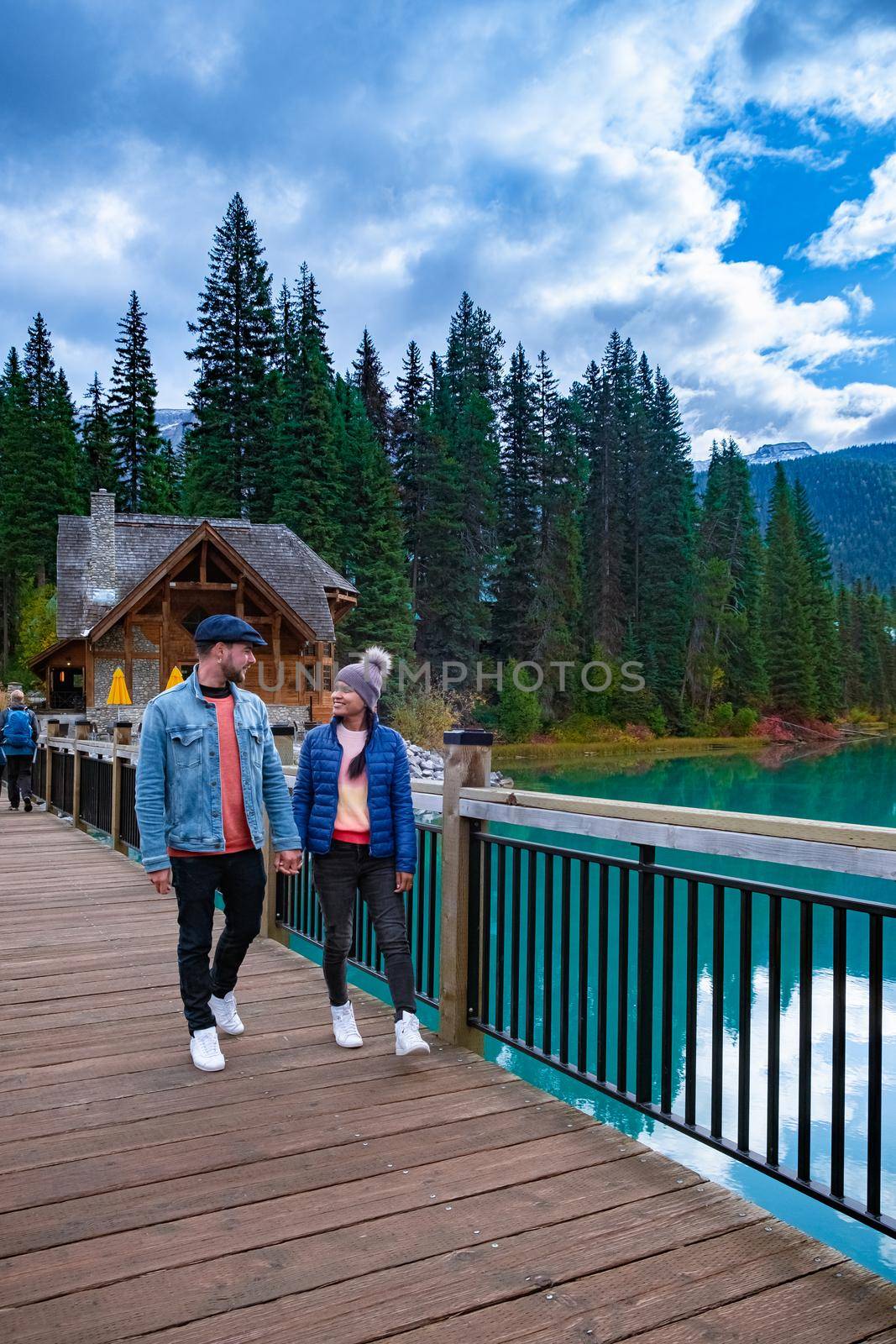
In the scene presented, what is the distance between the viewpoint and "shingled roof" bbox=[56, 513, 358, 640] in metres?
28.8

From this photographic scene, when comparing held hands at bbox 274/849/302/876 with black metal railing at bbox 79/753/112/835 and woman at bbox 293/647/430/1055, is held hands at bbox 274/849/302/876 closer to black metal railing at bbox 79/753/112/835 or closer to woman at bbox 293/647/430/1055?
woman at bbox 293/647/430/1055

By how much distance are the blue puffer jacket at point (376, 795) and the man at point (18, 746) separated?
9.56m

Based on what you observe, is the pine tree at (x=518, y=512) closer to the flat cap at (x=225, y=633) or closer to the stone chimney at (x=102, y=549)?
the stone chimney at (x=102, y=549)

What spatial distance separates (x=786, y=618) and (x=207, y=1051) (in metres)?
57.8

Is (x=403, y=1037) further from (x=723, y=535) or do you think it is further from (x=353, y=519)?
(x=723, y=535)

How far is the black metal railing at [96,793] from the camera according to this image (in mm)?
9688

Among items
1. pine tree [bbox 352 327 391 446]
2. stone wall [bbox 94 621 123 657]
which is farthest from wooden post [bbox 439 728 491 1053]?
pine tree [bbox 352 327 391 446]

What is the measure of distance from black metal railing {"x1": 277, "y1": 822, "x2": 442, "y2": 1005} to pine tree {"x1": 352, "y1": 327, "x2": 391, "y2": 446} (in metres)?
46.8

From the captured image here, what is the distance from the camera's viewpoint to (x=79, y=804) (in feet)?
36.1

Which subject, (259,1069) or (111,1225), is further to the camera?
(259,1069)

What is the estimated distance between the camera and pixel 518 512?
157 feet

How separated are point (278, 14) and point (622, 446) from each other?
41422mm

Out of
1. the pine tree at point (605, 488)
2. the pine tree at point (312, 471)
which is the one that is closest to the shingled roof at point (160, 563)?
the pine tree at point (312, 471)

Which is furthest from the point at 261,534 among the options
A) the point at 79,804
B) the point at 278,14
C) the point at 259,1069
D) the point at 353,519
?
the point at 259,1069
